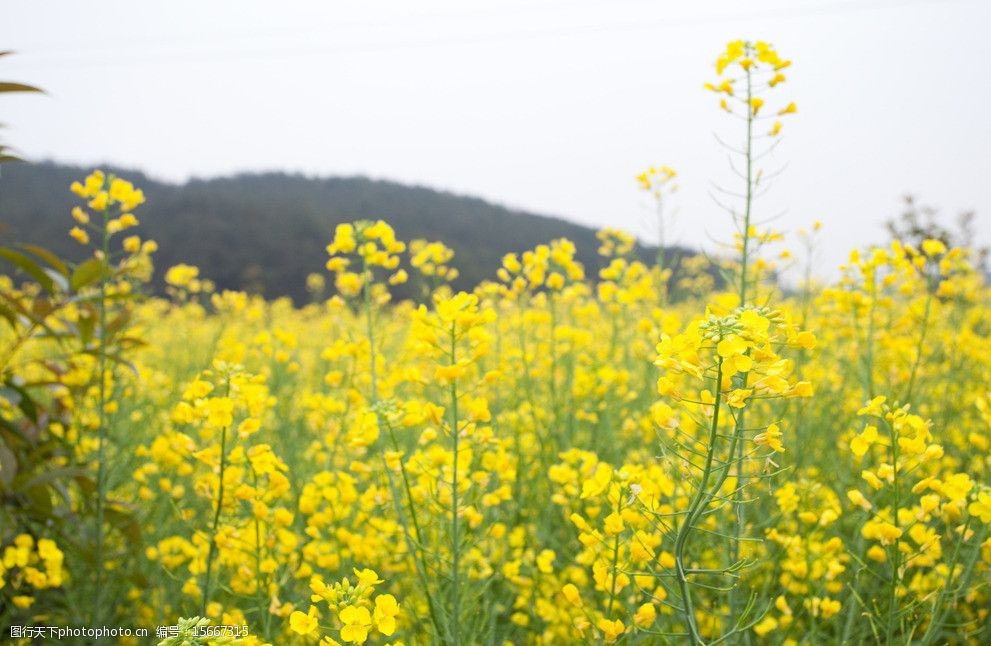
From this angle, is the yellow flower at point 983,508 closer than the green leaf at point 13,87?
Yes

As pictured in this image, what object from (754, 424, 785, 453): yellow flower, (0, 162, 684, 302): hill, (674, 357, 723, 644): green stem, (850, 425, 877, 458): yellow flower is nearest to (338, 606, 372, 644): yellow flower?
(674, 357, 723, 644): green stem

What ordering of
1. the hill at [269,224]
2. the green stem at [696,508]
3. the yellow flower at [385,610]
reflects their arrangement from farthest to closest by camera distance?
1. the hill at [269,224]
2. the yellow flower at [385,610]
3. the green stem at [696,508]

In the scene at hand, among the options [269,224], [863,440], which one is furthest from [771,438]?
[269,224]

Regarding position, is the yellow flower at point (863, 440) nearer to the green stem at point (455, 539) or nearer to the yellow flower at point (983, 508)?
the yellow flower at point (983, 508)

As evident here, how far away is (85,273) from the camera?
80.9 inches

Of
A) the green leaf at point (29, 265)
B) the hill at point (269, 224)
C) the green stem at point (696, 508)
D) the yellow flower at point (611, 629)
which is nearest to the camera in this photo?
the green stem at point (696, 508)

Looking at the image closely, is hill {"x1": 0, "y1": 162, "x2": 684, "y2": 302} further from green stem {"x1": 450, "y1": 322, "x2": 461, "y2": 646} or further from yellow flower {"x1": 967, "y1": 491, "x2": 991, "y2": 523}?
green stem {"x1": 450, "y1": 322, "x2": 461, "y2": 646}

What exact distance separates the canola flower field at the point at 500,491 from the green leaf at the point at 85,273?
0.01 meters

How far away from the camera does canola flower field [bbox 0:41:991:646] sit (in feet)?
4.91

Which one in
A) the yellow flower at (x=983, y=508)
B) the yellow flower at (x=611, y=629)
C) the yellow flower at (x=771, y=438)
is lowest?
the yellow flower at (x=611, y=629)

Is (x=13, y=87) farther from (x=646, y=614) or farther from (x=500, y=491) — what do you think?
(x=646, y=614)

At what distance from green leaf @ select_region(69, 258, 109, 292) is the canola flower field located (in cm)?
1

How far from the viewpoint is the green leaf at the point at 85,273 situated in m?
2.02

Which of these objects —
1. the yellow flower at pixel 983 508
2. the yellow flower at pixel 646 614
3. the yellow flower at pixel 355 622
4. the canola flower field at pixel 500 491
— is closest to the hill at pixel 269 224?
the canola flower field at pixel 500 491
